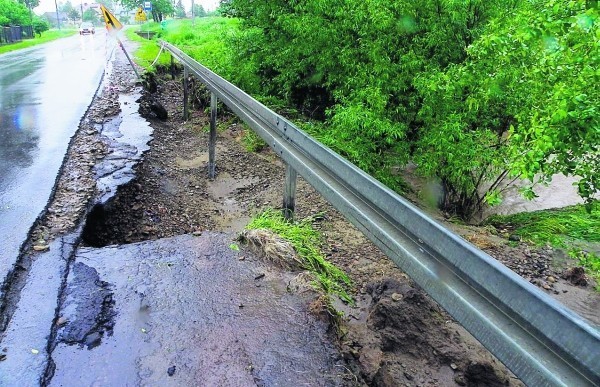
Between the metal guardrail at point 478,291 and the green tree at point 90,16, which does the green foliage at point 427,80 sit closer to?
the metal guardrail at point 478,291

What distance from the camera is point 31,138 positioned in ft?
23.5

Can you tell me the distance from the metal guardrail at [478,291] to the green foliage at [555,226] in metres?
5.12

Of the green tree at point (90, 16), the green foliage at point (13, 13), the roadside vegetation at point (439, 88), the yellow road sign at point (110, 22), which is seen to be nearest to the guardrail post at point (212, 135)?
the roadside vegetation at point (439, 88)

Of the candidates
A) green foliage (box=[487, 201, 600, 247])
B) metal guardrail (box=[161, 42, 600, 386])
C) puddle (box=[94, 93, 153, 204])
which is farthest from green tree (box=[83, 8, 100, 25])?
metal guardrail (box=[161, 42, 600, 386])

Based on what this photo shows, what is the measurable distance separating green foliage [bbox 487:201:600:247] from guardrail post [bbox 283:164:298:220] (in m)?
4.47

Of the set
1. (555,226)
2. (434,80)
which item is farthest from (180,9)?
(555,226)

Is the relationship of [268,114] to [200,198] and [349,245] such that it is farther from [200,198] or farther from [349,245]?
[200,198]

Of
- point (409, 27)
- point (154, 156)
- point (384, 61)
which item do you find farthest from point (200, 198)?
point (409, 27)

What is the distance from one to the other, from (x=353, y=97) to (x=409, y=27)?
1375 millimetres

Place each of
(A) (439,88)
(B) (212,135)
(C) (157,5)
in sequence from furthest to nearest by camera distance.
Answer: (C) (157,5), (B) (212,135), (A) (439,88)

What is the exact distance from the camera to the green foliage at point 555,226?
6879 mm

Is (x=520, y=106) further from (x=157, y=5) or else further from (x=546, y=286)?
(x=157, y=5)

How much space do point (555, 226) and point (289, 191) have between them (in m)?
5.54

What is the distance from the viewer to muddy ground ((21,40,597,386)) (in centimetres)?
Answer: 319
